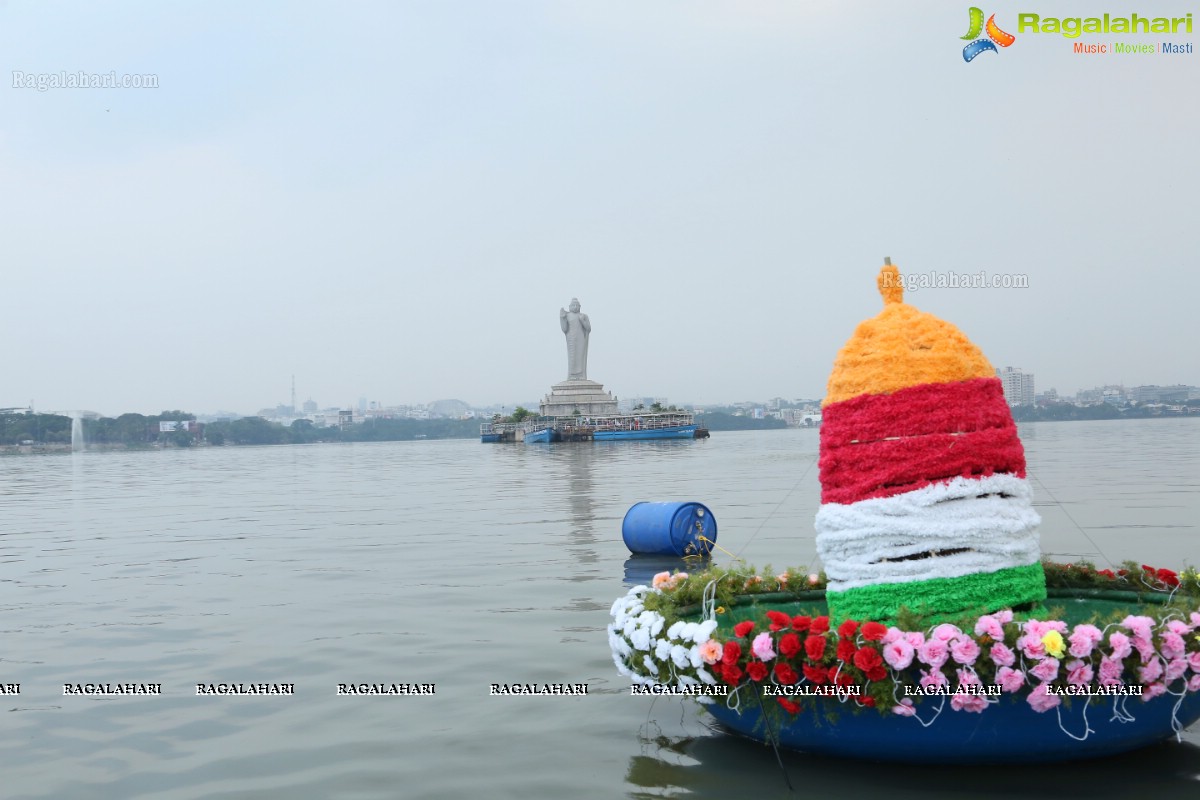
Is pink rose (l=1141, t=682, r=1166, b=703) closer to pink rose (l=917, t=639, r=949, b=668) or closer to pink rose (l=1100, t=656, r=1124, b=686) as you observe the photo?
pink rose (l=1100, t=656, r=1124, b=686)

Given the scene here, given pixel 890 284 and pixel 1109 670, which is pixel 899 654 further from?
pixel 890 284

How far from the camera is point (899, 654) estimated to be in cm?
542

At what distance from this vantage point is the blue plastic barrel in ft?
49.8

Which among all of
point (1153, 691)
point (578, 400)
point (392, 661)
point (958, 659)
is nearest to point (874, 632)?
point (958, 659)

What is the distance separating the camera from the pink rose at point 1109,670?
17.6 feet

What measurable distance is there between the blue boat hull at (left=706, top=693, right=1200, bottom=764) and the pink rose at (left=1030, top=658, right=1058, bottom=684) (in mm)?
254

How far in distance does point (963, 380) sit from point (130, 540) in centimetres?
1811

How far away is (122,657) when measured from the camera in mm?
9828

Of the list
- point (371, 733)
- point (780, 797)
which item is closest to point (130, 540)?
point (371, 733)

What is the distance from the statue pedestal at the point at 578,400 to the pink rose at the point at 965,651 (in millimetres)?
123971

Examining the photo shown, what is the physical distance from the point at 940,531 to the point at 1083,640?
2.98 ft

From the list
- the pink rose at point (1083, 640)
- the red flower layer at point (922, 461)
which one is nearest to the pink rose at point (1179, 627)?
the pink rose at point (1083, 640)

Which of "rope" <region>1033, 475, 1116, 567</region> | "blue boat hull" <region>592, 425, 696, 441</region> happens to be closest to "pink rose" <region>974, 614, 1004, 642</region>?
"rope" <region>1033, 475, 1116, 567</region>

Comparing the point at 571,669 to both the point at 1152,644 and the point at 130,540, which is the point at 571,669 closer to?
the point at 1152,644
